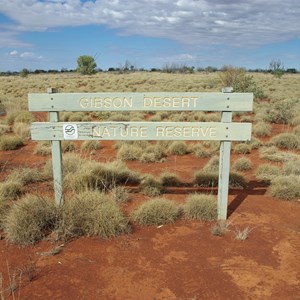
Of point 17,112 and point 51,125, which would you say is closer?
point 51,125

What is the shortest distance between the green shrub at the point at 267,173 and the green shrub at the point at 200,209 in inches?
95.6

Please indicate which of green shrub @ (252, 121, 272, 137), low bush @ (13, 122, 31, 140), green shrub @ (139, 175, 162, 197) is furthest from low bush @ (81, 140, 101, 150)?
green shrub @ (252, 121, 272, 137)

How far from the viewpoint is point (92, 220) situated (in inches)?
188

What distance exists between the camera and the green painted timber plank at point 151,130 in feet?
16.5

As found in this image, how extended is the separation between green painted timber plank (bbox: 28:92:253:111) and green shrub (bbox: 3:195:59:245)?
139 cm

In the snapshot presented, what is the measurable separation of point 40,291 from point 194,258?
183 centimetres

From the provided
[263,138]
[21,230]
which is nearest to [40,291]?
[21,230]

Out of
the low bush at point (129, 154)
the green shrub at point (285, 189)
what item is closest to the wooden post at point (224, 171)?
the green shrub at point (285, 189)

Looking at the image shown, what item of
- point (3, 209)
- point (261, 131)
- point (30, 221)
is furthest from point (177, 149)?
point (30, 221)

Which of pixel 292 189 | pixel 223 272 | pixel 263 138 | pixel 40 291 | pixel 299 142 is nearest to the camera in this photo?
pixel 40 291

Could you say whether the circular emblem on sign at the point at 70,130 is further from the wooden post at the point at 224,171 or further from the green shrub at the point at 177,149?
the green shrub at the point at 177,149

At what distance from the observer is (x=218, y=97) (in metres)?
4.95

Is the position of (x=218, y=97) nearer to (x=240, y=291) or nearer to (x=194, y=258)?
(x=194, y=258)

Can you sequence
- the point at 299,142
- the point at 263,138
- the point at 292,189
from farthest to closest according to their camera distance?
the point at 263,138 < the point at 299,142 < the point at 292,189
